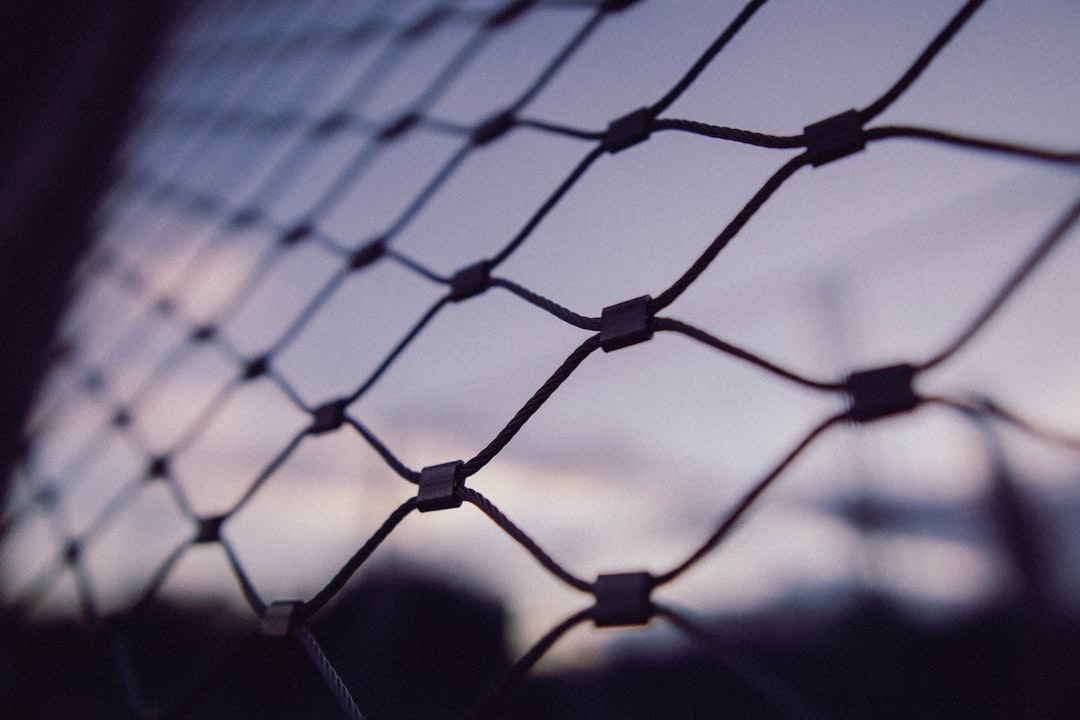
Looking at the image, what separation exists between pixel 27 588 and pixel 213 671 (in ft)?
1.62

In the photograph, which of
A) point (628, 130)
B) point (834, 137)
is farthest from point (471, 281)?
point (834, 137)

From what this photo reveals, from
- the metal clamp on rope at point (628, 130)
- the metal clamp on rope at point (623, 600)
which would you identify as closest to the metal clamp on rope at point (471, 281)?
the metal clamp on rope at point (628, 130)

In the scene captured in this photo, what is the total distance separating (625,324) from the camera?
0.32m

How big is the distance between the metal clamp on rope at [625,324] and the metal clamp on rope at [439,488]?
0.10 meters

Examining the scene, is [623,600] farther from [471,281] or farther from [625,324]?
[471,281]

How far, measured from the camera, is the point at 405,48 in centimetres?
77

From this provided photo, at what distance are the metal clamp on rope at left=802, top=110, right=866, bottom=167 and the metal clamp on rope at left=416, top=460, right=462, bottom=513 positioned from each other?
213 mm

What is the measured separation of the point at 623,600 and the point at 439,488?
11 centimetres

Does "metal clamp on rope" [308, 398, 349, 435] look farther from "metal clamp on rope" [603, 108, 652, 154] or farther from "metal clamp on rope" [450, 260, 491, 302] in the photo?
"metal clamp on rope" [603, 108, 652, 154]

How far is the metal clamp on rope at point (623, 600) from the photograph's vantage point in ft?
0.93

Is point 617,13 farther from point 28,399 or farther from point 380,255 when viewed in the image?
point 28,399

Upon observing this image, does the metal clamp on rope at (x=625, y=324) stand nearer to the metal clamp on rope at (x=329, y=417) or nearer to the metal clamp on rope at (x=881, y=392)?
the metal clamp on rope at (x=881, y=392)

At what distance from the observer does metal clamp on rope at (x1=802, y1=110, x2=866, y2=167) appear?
277 mm

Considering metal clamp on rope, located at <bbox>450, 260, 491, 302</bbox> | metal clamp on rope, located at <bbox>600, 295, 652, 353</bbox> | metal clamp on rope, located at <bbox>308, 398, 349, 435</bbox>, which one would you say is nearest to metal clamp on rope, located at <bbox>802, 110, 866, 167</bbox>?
metal clamp on rope, located at <bbox>600, 295, 652, 353</bbox>
